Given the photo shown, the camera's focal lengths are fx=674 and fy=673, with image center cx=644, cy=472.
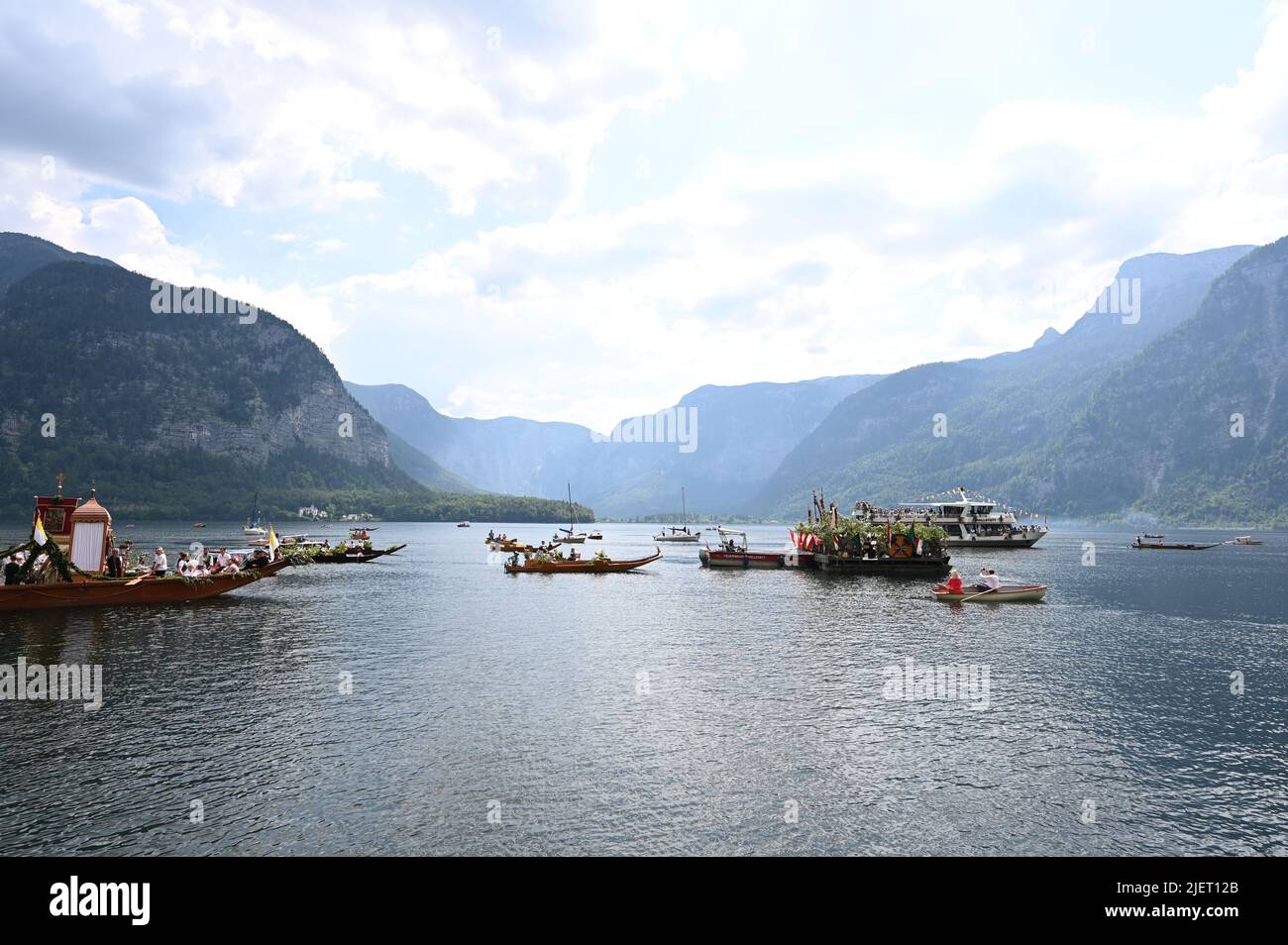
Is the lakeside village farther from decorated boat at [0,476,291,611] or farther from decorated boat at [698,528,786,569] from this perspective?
decorated boat at [698,528,786,569]

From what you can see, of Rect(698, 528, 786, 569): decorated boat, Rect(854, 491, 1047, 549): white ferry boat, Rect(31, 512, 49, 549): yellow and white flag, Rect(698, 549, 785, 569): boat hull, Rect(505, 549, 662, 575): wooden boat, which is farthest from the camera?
Rect(854, 491, 1047, 549): white ferry boat

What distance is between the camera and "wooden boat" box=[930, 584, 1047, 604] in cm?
6322

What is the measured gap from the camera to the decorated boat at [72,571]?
49.5 m

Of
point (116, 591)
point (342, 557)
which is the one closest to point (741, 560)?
point (342, 557)

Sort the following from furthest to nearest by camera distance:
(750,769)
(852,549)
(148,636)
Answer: (852,549), (148,636), (750,769)

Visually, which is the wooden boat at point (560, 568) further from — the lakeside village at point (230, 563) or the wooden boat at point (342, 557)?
the wooden boat at point (342, 557)

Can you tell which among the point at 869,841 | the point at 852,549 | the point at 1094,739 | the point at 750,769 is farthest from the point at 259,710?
the point at 852,549

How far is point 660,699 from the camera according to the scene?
3081 cm

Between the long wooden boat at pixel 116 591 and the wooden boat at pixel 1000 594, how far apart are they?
65.4 metres

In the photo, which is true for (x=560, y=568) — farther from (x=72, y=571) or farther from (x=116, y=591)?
(x=72, y=571)

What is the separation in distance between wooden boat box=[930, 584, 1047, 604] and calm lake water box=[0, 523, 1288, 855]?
10871 millimetres

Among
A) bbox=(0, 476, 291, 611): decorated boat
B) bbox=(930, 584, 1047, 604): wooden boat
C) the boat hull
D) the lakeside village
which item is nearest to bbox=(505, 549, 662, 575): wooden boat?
the lakeside village
